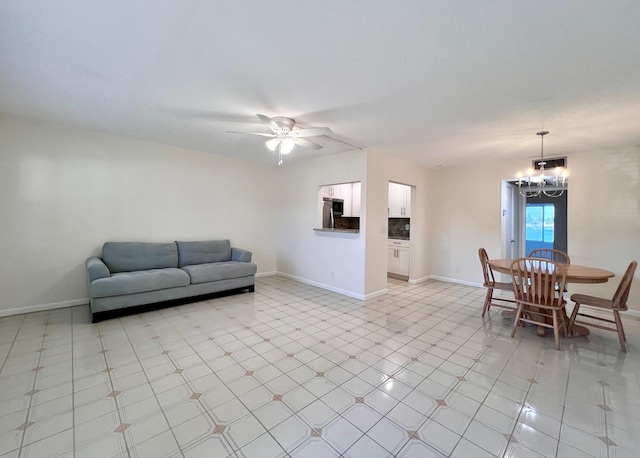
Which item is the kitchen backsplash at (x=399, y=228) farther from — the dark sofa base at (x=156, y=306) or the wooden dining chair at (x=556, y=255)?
the dark sofa base at (x=156, y=306)

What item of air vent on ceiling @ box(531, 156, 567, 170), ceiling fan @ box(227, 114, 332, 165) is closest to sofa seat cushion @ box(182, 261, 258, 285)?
ceiling fan @ box(227, 114, 332, 165)

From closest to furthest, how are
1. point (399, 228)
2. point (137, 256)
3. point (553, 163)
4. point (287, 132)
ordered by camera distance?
1. point (287, 132)
2. point (137, 256)
3. point (553, 163)
4. point (399, 228)

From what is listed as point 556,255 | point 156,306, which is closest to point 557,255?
point 556,255

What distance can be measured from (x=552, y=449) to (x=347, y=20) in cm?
288

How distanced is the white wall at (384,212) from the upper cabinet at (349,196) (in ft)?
3.91

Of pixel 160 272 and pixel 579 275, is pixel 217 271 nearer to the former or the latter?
pixel 160 272

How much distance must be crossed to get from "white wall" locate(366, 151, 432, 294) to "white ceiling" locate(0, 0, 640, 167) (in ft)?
3.71

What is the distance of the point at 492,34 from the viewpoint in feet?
5.54

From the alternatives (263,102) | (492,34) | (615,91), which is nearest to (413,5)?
(492,34)

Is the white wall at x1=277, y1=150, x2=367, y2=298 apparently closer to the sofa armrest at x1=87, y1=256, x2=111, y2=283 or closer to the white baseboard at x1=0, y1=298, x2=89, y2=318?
the sofa armrest at x1=87, y1=256, x2=111, y2=283

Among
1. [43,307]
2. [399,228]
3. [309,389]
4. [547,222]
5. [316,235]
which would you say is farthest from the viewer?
[547,222]

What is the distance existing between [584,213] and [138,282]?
686 cm

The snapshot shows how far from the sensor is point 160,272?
3.88 metres

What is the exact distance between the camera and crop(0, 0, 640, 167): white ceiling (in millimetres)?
1564
